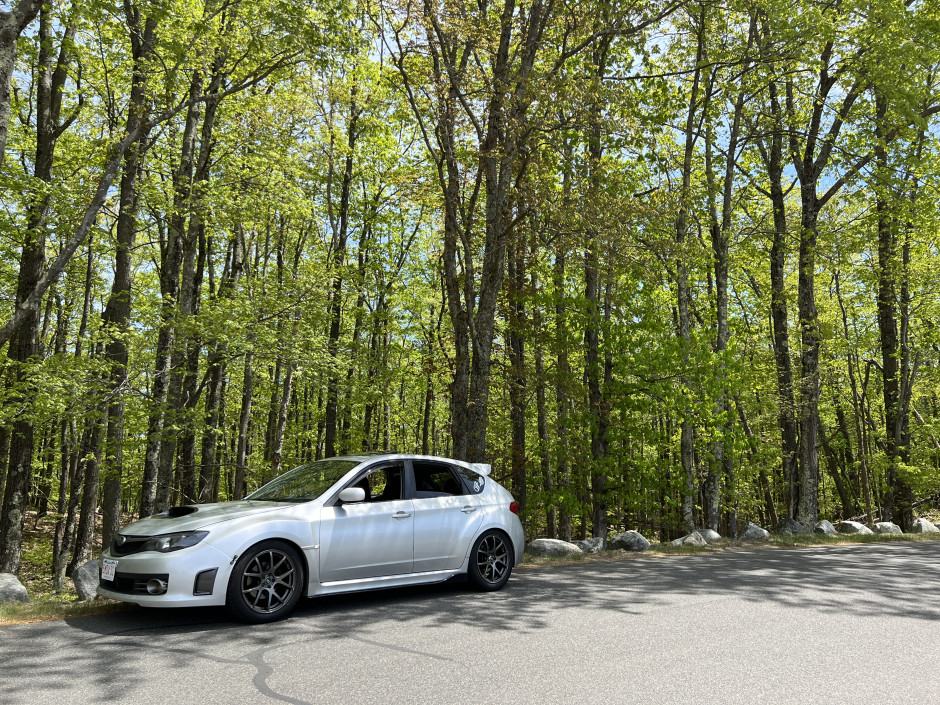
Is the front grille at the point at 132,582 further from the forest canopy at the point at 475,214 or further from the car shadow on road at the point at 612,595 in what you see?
the forest canopy at the point at 475,214

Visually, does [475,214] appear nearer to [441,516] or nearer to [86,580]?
[441,516]

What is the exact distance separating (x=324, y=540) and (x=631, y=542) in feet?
27.5

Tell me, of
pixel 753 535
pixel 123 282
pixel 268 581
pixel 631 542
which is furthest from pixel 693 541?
pixel 123 282

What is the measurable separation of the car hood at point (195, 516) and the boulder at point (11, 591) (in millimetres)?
1718

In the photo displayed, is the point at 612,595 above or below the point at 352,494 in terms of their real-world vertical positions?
below

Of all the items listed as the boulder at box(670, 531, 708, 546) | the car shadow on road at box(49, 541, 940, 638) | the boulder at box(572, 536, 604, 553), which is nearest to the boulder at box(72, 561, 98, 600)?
the car shadow on road at box(49, 541, 940, 638)

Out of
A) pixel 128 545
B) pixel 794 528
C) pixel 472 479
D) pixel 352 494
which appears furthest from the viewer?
pixel 794 528

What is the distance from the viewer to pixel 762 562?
11141 millimetres

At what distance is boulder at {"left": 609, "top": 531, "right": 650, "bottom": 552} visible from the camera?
13.3m

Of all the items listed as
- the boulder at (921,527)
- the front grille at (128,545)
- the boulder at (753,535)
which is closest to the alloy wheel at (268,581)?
the front grille at (128,545)

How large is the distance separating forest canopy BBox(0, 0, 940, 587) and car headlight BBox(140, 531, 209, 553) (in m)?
4.58

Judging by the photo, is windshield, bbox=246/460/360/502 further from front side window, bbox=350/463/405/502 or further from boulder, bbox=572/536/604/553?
boulder, bbox=572/536/604/553

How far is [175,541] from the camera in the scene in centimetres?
602

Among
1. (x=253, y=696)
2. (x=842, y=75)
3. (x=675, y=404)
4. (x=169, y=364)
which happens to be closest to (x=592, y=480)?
(x=675, y=404)
